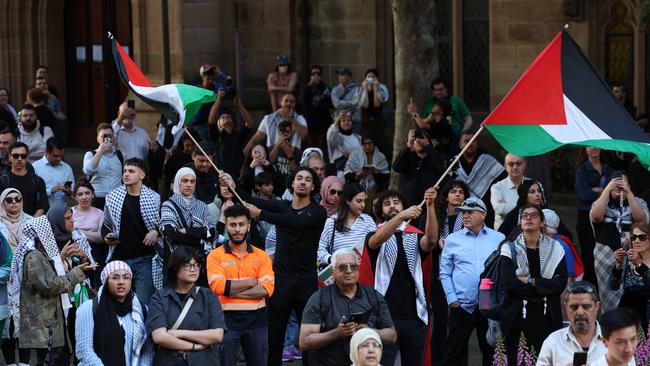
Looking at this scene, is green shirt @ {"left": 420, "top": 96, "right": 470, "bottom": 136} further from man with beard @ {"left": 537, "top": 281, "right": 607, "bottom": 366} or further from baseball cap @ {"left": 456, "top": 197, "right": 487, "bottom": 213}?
man with beard @ {"left": 537, "top": 281, "right": 607, "bottom": 366}

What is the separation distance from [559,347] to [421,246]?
2302mm

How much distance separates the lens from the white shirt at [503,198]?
14172 millimetres

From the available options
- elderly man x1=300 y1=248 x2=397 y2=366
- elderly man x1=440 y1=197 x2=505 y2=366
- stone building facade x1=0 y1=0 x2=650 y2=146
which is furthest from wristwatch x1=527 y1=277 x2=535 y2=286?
stone building facade x1=0 y1=0 x2=650 y2=146

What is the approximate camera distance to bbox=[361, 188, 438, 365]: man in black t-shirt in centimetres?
1166

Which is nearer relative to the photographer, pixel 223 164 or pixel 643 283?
pixel 643 283

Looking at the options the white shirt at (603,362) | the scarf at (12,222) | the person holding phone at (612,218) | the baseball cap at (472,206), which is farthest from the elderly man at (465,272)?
the scarf at (12,222)

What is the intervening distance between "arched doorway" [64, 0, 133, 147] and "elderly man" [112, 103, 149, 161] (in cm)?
767

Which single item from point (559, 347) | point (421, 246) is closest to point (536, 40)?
point (421, 246)

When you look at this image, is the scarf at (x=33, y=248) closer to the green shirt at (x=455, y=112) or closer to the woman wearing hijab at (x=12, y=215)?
the woman wearing hijab at (x=12, y=215)

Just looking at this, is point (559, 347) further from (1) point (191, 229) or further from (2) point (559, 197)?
(2) point (559, 197)

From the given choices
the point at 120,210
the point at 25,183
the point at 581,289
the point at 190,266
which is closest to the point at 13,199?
the point at 120,210

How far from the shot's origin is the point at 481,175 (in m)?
15.5

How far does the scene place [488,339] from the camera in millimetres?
12164

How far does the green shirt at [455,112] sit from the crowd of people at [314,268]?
2631 mm
